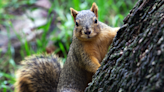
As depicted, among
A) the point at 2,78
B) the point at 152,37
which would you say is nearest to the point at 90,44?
the point at 152,37

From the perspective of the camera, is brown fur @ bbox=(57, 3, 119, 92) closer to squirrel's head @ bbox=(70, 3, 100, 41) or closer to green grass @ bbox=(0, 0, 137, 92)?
squirrel's head @ bbox=(70, 3, 100, 41)

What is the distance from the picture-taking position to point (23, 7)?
5406 millimetres

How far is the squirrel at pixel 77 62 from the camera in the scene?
212 cm

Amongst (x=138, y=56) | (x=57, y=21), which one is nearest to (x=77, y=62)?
(x=138, y=56)

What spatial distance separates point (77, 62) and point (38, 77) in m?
0.77

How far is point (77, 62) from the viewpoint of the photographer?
2.39 m

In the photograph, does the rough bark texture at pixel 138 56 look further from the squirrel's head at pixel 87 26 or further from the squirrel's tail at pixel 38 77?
the squirrel's tail at pixel 38 77

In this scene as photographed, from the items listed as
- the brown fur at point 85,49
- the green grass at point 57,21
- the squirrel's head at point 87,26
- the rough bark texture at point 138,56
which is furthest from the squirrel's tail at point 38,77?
the rough bark texture at point 138,56

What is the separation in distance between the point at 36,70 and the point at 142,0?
1958mm

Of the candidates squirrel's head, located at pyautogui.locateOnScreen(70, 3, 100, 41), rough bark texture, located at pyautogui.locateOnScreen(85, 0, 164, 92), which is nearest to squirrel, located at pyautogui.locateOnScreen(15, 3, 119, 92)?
squirrel's head, located at pyautogui.locateOnScreen(70, 3, 100, 41)

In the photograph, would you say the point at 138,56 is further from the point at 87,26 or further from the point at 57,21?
the point at 57,21

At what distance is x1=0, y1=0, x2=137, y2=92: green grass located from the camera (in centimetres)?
379

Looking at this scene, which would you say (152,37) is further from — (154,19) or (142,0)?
(142,0)

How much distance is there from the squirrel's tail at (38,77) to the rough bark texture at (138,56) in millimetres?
1393
